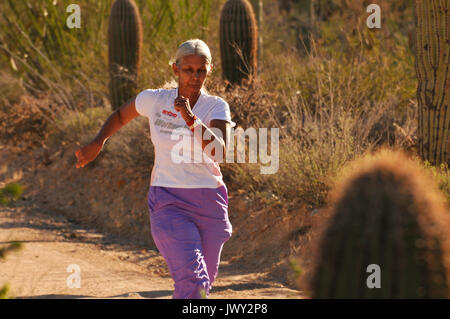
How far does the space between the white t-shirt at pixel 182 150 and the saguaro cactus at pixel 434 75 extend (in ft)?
12.2

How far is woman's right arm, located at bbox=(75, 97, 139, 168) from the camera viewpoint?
405cm

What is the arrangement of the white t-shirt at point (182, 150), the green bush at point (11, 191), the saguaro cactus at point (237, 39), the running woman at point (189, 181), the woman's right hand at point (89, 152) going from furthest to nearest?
the saguaro cactus at point (237, 39)
the woman's right hand at point (89, 152)
the white t-shirt at point (182, 150)
the running woman at point (189, 181)
the green bush at point (11, 191)

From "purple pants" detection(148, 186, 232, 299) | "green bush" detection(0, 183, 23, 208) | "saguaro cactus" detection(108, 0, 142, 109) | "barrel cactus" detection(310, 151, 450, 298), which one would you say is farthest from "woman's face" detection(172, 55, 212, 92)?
"saguaro cactus" detection(108, 0, 142, 109)

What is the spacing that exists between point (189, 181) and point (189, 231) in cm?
27

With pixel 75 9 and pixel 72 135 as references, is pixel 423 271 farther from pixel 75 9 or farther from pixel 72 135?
pixel 75 9

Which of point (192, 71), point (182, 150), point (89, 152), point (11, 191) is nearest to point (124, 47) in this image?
point (89, 152)

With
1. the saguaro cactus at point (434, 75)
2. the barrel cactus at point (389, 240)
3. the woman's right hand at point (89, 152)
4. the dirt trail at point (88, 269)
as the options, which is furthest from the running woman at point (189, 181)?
the saguaro cactus at point (434, 75)

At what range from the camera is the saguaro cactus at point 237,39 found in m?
9.84

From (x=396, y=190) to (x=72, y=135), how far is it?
10123 millimetres

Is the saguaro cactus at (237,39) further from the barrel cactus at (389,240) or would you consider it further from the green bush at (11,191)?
the barrel cactus at (389,240)

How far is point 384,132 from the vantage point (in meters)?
8.63

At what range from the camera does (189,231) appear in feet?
11.7

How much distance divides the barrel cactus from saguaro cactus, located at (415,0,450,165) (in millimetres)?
5256
